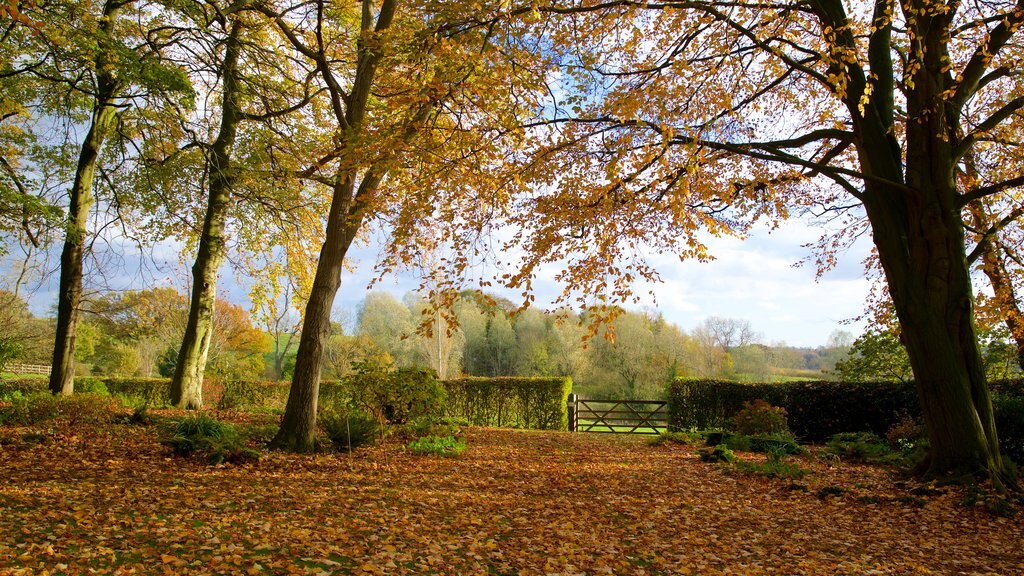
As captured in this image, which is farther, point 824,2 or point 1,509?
point 824,2

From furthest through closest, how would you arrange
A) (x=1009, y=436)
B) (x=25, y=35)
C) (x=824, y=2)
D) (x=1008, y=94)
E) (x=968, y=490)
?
1. (x=1008, y=94)
2. (x=1009, y=436)
3. (x=25, y=35)
4. (x=824, y=2)
5. (x=968, y=490)

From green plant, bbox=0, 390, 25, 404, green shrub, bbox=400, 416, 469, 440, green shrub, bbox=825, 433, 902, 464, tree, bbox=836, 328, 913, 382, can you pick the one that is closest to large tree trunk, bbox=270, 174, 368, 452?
green shrub, bbox=400, 416, 469, 440

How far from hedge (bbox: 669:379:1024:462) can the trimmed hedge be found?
2940 millimetres

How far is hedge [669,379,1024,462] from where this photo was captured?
1195 cm

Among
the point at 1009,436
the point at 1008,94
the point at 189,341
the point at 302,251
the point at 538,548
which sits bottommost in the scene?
the point at 538,548

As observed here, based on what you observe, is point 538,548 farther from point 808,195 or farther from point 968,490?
point 808,195

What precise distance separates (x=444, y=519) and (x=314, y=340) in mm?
3705

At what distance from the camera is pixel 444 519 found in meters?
4.72

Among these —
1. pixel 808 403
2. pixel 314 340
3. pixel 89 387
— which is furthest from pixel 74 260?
pixel 808 403

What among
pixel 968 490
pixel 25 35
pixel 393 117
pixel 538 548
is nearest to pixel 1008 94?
pixel 968 490

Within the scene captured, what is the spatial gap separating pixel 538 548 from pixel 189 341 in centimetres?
915

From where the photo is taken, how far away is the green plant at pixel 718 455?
862cm

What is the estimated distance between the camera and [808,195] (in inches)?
425

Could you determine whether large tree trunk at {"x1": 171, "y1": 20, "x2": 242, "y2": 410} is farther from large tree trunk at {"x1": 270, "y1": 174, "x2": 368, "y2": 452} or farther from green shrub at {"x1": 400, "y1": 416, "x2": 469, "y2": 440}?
green shrub at {"x1": 400, "y1": 416, "x2": 469, "y2": 440}
